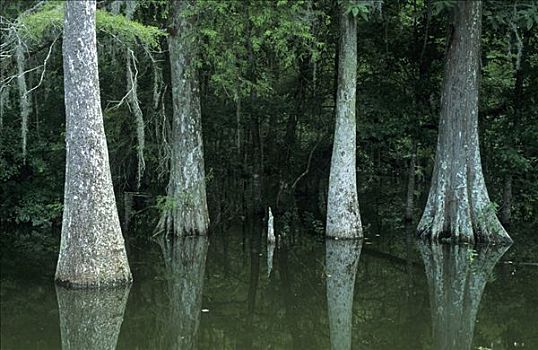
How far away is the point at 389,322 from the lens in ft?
23.1

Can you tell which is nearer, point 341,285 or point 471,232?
point 341,285

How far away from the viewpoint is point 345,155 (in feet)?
41.6

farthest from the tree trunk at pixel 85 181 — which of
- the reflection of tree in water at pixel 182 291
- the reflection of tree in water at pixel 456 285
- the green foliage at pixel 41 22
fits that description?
the reflection of tree in water at pixel 456 285

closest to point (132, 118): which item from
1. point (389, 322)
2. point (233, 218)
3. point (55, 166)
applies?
point (55, 166)

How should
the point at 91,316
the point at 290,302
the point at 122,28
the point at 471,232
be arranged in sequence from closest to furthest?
1. the point at 91,316
2. the point at 290,302
3. the point at 122,28
4. the point at 471,232

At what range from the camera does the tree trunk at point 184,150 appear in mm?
13023

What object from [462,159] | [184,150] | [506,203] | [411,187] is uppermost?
[184,150]

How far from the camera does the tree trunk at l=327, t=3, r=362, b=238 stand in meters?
12.6

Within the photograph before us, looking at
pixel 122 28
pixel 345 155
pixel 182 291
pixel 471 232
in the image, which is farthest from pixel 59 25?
pixel 471 232

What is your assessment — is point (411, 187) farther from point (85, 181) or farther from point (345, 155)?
point (85, 181)

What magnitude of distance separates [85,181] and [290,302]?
117 inches

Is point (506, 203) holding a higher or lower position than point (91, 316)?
higher

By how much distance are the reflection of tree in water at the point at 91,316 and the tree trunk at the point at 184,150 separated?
4.90 m

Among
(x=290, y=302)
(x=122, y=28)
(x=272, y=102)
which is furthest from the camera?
(x=272, y=102)
